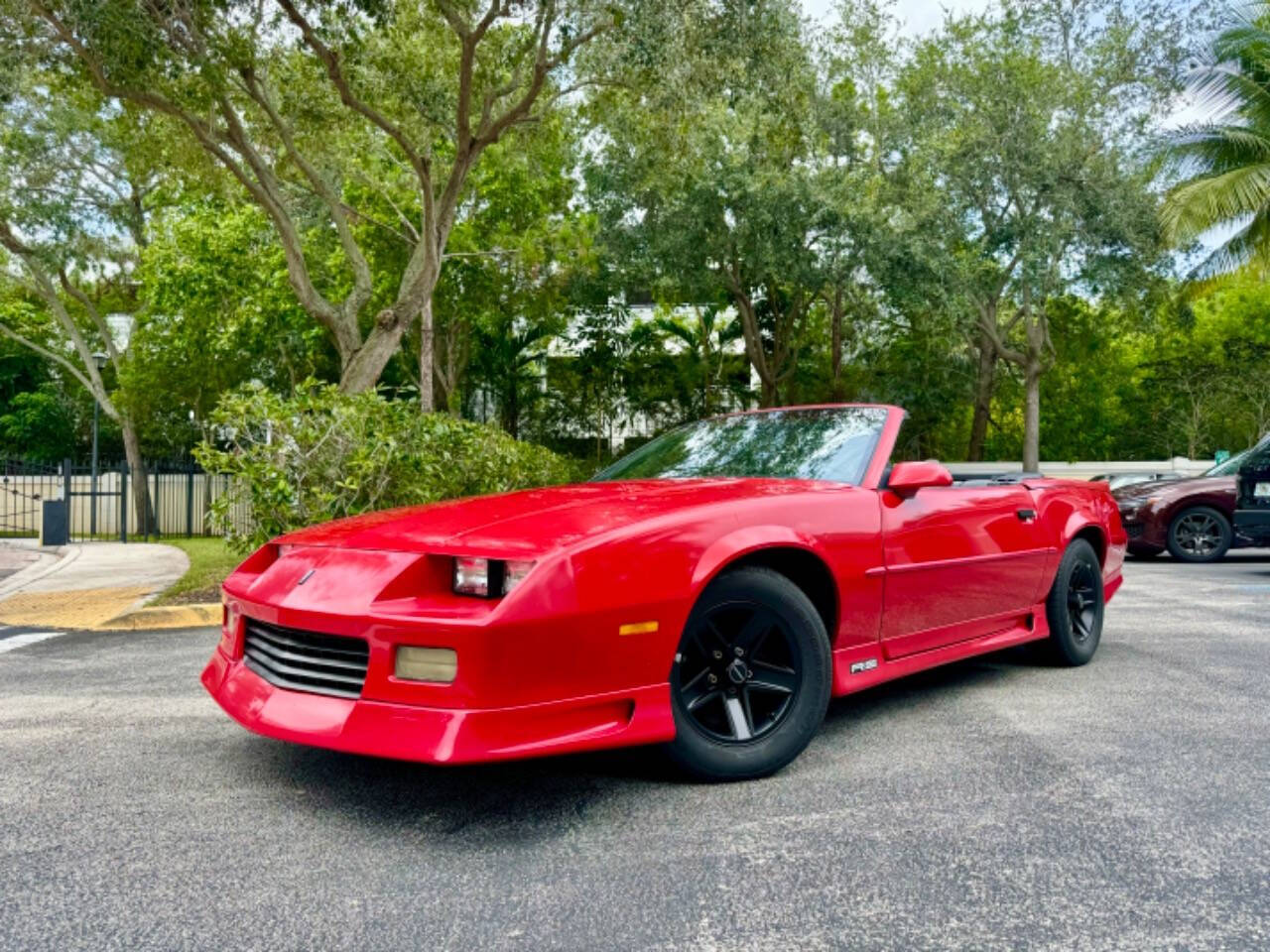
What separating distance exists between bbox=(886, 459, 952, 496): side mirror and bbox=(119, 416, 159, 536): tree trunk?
21.4 meters

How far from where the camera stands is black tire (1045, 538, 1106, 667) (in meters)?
5.16

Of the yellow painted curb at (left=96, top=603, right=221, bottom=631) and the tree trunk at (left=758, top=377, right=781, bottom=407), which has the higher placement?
the tree trunk at (left=758, top=377, right=781, bottom=407)

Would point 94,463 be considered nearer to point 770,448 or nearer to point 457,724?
point 770,448

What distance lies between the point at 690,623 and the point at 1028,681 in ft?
8.61

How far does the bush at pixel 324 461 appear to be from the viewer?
797 centimetres

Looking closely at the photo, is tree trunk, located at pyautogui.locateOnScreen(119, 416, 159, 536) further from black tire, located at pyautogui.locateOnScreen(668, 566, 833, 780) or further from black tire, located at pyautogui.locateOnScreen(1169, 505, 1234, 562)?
black tire, located at pyautogui.locateOnScreen(668, 566, 833, 780)

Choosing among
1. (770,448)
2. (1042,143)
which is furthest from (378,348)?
(1042,143)

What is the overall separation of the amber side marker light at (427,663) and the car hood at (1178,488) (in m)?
11.1

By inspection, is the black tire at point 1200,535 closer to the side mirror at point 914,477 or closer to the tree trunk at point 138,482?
the side mirror at point 914,477

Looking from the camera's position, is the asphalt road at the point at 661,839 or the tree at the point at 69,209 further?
the tree at the point at 69,209

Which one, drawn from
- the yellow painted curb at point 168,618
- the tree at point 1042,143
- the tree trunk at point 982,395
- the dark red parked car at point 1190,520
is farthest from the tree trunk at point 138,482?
the tree trunk at point 982,395

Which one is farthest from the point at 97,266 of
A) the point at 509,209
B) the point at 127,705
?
the point at 127,705

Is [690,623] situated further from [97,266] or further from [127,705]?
[97,266]

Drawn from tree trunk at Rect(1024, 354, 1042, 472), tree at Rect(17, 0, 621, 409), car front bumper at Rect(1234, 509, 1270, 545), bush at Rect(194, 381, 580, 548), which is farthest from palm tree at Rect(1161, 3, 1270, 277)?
bush at Rect(194, 381, 580, 548)
